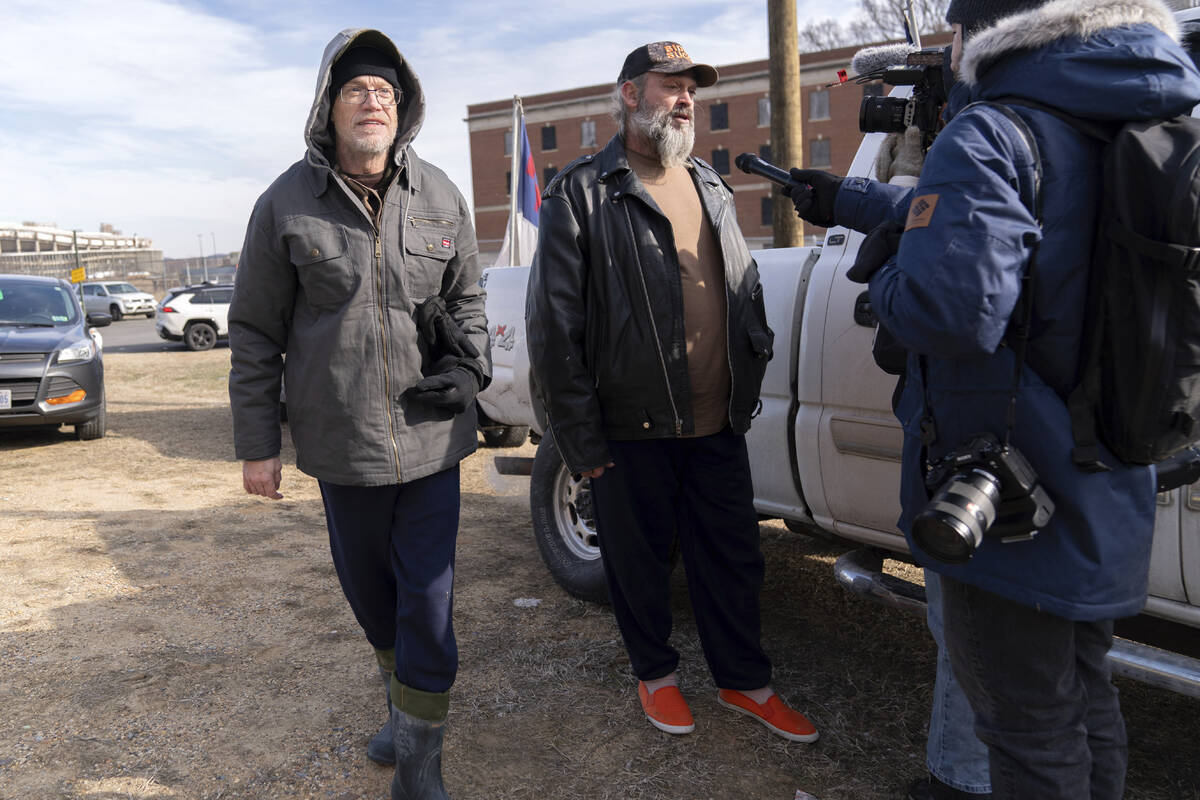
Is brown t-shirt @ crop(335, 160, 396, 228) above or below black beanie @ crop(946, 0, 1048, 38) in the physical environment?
below

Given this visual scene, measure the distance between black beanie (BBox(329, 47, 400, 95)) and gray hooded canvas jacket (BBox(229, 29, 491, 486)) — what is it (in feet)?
0.12

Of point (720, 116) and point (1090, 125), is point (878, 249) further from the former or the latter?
point (720, 116)

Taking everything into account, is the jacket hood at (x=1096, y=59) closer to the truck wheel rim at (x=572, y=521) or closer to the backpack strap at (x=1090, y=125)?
the backpack strap at (x=1090, y=125)

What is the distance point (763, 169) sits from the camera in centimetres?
265

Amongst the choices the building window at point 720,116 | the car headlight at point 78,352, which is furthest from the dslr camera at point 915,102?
the building window at point 720,116

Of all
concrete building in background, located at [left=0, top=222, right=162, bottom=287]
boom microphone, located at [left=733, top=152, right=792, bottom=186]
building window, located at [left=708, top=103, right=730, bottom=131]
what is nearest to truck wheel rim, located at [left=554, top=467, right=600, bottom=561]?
boom microphone, located at [left=733, top=152, right=792, bottom=186]

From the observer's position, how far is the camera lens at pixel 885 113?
8.21ft

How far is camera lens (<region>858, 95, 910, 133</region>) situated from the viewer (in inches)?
98.5

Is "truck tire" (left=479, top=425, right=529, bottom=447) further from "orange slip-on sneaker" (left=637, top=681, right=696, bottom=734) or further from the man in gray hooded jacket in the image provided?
the man in gray hooded jacket

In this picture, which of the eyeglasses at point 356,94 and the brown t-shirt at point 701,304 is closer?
the eyeglasses at point 356,94

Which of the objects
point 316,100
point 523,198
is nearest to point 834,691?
point 316,100

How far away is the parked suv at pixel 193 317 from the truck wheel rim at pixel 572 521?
62.2 feet

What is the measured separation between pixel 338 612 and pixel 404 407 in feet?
6.71

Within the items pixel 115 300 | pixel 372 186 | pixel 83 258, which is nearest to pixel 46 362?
pixel 372 186
